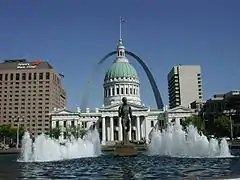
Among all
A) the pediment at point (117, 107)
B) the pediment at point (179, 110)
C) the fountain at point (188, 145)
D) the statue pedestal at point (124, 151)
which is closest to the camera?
the statue pedestal at point (124, 151)

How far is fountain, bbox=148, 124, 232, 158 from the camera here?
42.7 m

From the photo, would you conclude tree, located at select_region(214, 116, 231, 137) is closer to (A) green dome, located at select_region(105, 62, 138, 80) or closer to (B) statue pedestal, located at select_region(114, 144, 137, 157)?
(A) green dome, located at select_region(105, 62, 138, 80)

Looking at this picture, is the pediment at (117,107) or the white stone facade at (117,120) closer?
the pediment at (117,107)

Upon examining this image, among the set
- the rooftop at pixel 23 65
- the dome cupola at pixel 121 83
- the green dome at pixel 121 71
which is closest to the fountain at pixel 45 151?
the dome cupola at pixel 121 83

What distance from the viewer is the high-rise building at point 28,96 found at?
17388 centimetres

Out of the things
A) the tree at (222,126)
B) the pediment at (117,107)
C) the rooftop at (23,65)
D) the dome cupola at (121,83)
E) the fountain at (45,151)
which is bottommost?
the fountain at (45,151)

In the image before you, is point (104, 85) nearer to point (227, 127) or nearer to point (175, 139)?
point (227, 127)

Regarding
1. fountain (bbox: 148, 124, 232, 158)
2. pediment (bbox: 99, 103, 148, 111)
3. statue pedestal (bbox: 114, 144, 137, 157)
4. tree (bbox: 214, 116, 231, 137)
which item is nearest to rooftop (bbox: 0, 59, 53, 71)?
pediment (bbox: 99, 103, 148, 111)

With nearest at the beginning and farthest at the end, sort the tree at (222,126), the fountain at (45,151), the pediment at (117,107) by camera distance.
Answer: the fountain at (45,151)
the tree at (222,126)
the pediment at (117,107)

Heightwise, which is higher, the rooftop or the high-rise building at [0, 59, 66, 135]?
the rooftop

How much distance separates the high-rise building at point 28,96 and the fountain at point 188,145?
126 m

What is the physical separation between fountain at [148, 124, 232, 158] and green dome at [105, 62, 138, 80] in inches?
3968

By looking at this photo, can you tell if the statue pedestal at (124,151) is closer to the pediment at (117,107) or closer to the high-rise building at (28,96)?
the pediment at (117,107)

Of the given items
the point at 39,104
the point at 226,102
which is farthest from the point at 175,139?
the point at 39,104
